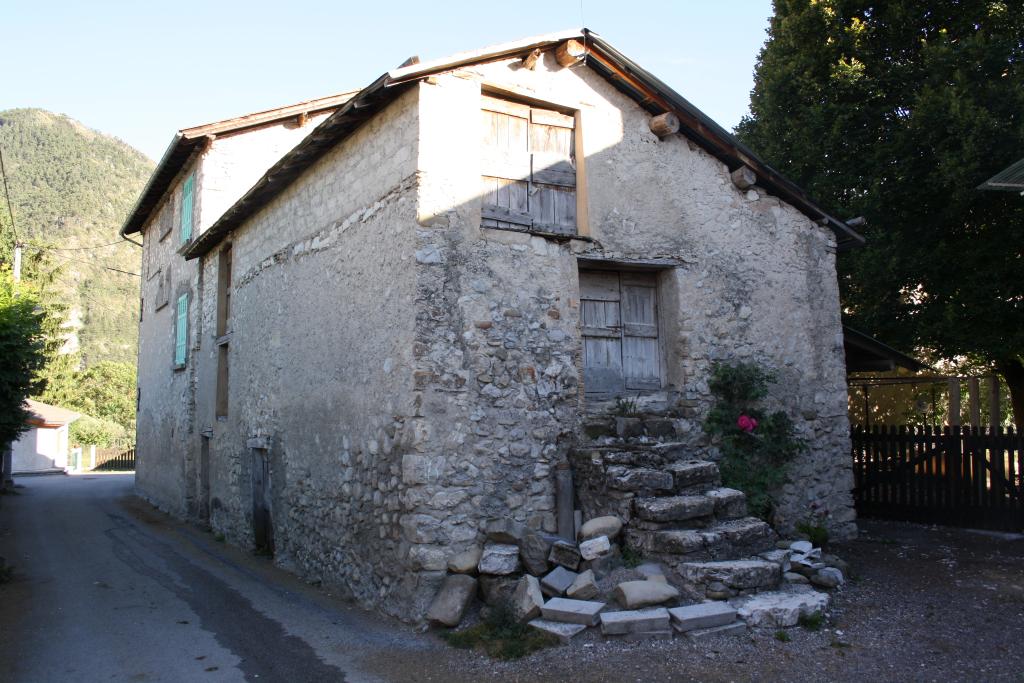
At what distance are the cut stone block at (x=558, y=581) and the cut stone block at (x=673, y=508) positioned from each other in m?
0.77

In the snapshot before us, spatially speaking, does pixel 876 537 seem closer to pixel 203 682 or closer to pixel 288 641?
pixel 288 641

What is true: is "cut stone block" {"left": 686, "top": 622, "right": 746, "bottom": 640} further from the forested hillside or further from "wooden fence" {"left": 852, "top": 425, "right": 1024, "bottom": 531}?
the forested hillside

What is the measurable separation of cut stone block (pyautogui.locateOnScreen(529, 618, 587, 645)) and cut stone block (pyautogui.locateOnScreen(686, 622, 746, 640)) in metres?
0.79

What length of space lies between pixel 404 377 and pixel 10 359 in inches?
264

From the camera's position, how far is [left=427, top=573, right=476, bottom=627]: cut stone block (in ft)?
19.8

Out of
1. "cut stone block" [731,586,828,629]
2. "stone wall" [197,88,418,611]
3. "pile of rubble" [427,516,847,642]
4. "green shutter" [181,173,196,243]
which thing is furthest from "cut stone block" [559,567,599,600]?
"green shutter" [181,173,196,243]

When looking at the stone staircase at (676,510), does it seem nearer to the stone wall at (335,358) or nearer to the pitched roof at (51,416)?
the stone wall at (335,358)

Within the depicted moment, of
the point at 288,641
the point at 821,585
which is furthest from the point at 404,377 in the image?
the point at 821,585

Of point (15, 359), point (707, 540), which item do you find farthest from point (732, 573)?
point (15, 359)

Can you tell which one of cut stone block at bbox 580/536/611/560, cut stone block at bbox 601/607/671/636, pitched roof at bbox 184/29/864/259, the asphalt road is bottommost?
the asphalt road

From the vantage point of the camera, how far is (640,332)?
810 cm

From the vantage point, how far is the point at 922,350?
47.9ft

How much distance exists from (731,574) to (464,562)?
219 cm

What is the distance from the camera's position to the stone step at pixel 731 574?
5.68 m
